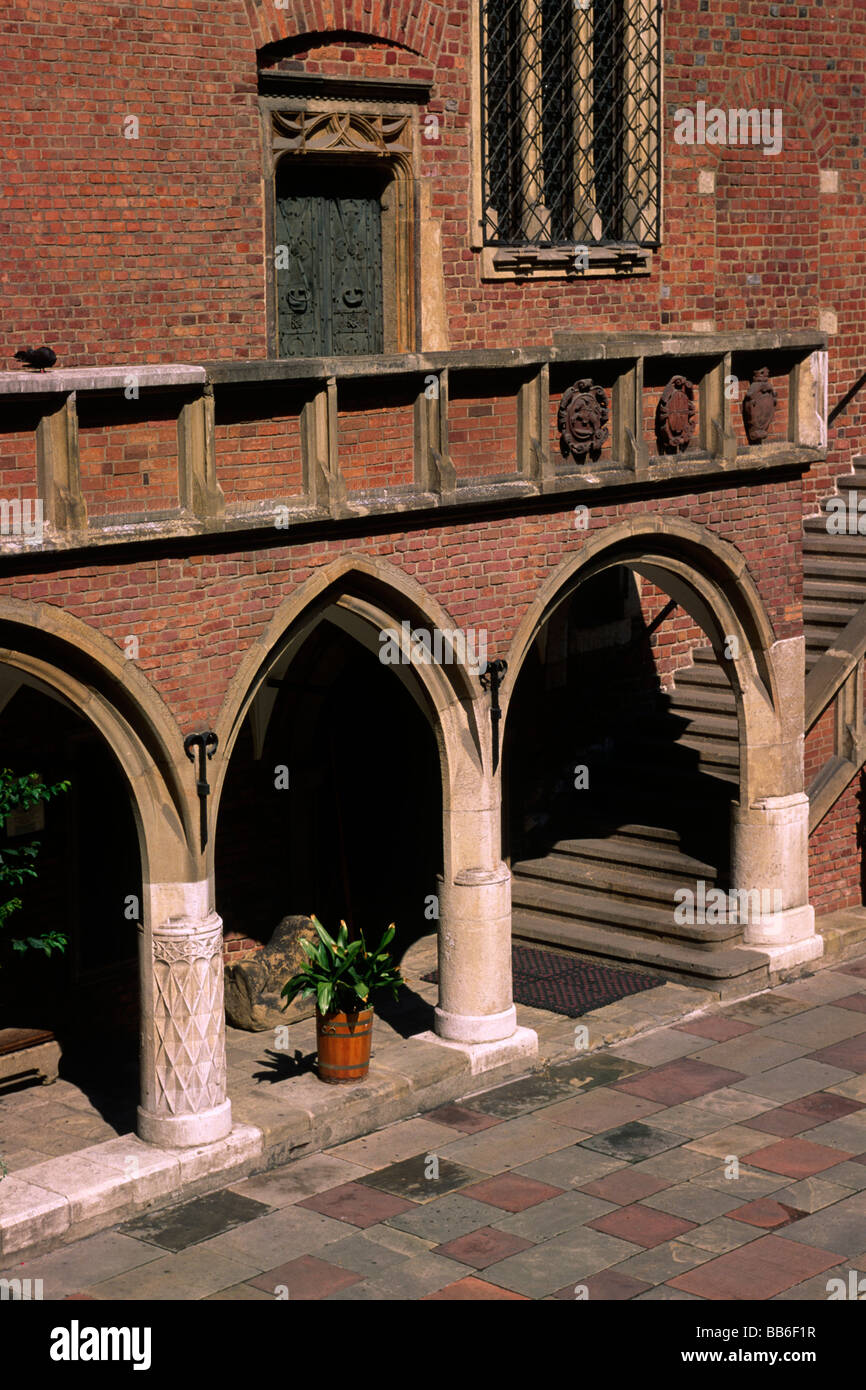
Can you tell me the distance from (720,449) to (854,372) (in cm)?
517

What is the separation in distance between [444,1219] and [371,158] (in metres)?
8.21

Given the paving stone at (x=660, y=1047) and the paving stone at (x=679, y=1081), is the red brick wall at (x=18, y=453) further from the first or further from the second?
the paving stone at (x=660, y=1047)

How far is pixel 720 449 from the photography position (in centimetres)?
1525

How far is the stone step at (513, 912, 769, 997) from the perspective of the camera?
1585cm

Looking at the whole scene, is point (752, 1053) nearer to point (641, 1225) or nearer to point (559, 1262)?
point (641, 1225)

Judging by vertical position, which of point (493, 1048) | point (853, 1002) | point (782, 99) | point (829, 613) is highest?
point (782, 99)

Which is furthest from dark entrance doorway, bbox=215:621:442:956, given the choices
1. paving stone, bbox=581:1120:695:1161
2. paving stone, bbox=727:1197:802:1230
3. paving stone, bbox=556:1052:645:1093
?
paving stone, bbox=727:1197:802:1230

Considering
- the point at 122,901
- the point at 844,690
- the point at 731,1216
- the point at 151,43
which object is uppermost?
the point at 151,43

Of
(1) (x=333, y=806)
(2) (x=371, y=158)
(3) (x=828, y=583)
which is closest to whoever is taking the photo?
(2) (x=371, y=158)

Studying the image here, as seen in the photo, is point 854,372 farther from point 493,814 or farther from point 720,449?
point 493,814

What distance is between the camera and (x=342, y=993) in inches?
523

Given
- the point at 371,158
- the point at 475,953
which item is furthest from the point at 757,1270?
the point at 371,158

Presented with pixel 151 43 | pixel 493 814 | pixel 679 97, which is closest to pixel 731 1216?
pixel 493 814

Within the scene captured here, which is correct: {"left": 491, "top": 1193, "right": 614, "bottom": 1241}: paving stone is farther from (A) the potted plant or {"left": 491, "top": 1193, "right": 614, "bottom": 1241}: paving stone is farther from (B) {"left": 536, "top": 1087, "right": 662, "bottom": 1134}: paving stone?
(A) the potted plant
